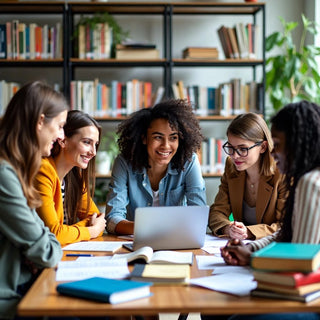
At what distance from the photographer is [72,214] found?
2.47 meters

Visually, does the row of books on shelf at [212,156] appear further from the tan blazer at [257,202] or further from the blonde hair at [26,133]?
the blonde hair at [26,133]

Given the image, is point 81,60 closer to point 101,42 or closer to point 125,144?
point 101,42

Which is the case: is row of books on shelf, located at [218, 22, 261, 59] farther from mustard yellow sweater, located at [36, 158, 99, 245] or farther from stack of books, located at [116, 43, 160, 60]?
mustard yellow sweater, located at [36, 158, 99, 245]

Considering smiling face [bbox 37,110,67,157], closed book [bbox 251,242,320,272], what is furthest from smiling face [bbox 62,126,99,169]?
closed book [bbox 251,242,320,272]

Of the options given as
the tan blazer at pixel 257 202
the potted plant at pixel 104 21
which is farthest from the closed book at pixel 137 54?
the tan blazer at pixel 257 202

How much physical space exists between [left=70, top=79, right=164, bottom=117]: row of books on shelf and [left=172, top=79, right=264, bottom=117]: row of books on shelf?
259 mm

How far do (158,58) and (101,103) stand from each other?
58 cm

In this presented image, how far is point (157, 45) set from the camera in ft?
14.7

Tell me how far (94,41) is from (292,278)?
10.7 feet

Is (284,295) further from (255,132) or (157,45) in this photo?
(157,45)

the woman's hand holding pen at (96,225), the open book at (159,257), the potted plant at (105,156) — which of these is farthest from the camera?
the potted plant at (105,156)

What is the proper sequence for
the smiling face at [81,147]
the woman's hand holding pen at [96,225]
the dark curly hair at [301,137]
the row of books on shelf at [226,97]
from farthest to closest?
the row of books on shelf at [226,97] → the smiling face at [81,147] → the woman's hand holding pen at [96,225] → the dark curly hair at [301,137]

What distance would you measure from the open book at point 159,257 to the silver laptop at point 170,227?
9 cm

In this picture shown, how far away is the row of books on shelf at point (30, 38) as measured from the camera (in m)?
4.15
